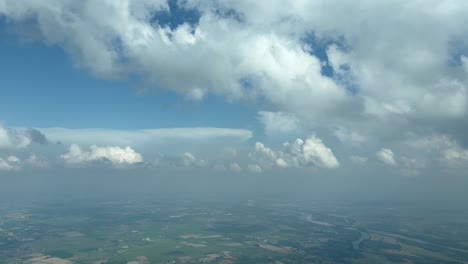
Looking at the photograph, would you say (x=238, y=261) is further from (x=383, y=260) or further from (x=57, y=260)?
(x=57, y=260)

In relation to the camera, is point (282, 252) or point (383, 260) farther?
point (282, 252)

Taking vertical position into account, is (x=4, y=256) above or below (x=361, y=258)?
below

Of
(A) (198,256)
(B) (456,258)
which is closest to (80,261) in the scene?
(A) (198,256)

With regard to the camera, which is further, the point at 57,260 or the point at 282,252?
the point at 282,252

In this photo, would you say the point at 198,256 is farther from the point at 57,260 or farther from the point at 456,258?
the point at 456,258

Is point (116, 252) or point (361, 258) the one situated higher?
point (361, 258)

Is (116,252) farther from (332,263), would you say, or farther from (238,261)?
(332,263)

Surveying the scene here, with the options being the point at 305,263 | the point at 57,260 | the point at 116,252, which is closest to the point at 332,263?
the point at 305,263

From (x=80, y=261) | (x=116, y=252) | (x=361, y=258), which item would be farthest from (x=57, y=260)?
(x=361, y=258)
